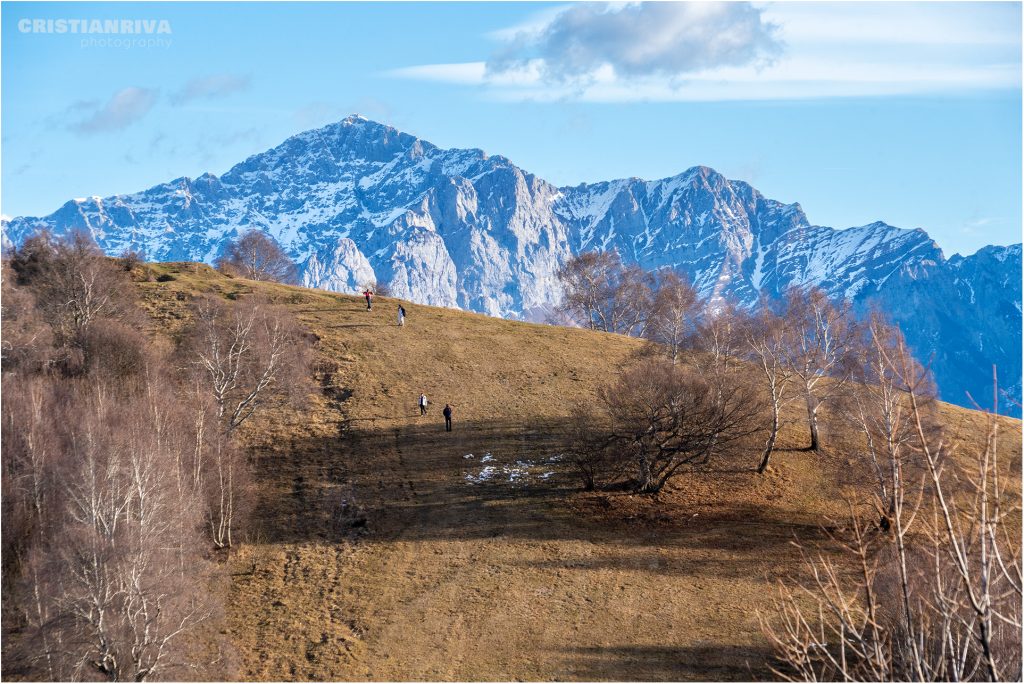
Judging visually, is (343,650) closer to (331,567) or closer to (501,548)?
(331,567)

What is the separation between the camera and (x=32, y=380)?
59406 millimetres

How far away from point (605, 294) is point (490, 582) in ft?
249

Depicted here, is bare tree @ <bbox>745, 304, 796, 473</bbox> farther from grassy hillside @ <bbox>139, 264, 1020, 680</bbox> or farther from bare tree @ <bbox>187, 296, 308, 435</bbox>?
bare tree @ <bbox>187, 296, 308, 435</bbox>

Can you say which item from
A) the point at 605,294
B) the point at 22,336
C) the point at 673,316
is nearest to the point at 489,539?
the point at 673,316

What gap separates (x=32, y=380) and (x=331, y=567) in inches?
1083

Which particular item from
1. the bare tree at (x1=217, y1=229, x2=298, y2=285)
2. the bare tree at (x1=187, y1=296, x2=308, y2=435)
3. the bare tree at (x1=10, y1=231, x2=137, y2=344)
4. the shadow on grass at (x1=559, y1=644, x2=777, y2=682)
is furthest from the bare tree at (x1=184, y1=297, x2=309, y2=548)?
the bare tree at (x1=217, y1=229, x2=298, y2=285)

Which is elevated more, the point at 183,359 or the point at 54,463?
the point at 183,359

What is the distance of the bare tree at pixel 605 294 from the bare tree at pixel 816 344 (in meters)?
51.2

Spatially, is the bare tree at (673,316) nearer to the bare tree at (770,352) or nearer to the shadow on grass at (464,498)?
the bare tree at (770,352)

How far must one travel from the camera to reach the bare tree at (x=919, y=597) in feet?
43.2

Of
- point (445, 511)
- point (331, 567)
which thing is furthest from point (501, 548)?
point (331, 567)

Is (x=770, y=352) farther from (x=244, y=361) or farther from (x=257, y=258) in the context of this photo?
(x=257, y=258)

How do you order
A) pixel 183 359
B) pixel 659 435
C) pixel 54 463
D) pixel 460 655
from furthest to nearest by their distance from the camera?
pixel 183 359, pixel 659 435, pixel 54 463, pixel 460 655

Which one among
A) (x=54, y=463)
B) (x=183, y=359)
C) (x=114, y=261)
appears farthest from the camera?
(x=114, y=261)
